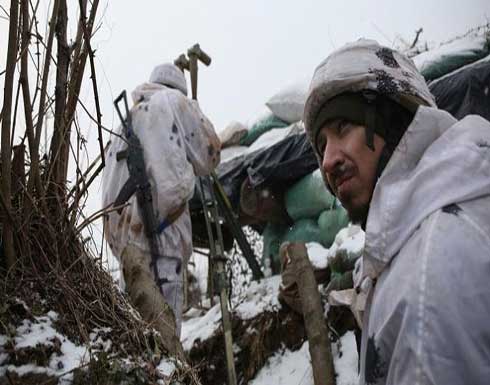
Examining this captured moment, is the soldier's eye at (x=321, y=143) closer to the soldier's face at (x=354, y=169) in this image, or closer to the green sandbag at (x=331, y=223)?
the soldier's face at (x=354, y=169)

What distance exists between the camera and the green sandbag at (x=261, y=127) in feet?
18.4

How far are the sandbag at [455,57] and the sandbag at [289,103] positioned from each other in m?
1.41

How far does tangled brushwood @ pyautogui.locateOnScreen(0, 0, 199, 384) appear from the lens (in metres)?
1.27

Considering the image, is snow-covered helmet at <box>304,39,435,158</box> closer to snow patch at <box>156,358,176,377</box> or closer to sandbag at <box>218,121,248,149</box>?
snow patch at <box>156,358,176,377</box>

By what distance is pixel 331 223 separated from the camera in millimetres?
4180

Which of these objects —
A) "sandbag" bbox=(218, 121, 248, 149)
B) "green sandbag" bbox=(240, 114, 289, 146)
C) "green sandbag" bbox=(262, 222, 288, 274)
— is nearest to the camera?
"green sandbag" bbox=(262, 222, 288, 274)

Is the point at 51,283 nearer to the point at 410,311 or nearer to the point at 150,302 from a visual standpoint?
the point at 150,302

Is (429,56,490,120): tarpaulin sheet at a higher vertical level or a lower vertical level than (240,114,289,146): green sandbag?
higher

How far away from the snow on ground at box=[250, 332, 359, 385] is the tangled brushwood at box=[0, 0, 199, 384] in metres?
1.68

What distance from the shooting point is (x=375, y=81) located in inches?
49.3

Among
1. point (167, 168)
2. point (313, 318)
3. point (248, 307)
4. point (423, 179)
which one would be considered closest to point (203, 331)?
point (248, 307)

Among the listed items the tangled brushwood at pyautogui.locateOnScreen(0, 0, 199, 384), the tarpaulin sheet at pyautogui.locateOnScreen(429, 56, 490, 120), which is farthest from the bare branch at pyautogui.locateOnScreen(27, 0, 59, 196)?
the tarpaulin sheet at pyautogui.locateOnScreen(429, 56, 490, 120)

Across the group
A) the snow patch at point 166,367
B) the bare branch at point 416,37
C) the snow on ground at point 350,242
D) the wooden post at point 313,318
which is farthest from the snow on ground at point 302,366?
the bare branch at point 416,37

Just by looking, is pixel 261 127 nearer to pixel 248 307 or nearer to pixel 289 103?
pixel 289 103
